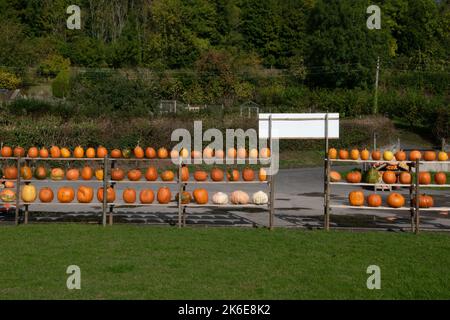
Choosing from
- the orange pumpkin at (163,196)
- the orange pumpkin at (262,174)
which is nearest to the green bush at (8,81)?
the orange pumpkin at (163,196)

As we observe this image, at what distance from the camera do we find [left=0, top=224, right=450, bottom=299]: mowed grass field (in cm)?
856

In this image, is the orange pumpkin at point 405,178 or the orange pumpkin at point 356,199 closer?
the orange pumpkin at point 356,199

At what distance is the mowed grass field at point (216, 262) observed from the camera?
28.1 feet

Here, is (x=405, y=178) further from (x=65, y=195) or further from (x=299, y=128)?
(x=65, y=195)

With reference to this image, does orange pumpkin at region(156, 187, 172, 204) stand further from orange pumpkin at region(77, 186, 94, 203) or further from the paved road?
orange pumpkin at region(77, 186, 94, 203)

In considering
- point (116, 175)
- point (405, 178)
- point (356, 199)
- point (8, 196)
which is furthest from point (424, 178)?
point (8, 196)

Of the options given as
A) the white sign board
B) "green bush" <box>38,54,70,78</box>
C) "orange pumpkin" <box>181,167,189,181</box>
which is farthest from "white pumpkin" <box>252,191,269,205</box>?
"green bush" <box>38,54,70,78</box>

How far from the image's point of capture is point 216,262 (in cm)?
1041

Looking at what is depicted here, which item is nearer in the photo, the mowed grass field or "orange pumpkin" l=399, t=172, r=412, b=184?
the mowed grass field

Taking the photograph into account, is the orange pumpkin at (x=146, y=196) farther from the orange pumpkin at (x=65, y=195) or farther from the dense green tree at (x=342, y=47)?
the dense green tree at (x=342, y=47)

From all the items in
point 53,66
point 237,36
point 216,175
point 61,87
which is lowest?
point 216,175

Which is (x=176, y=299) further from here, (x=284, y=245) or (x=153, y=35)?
(x=153, y=35)

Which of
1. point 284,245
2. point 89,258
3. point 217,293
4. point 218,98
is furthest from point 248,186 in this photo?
point 218,98

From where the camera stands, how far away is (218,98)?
5719cm
